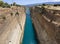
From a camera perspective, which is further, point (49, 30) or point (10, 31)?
point (10, 31)

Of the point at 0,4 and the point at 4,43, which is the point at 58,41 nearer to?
the point at 4,43

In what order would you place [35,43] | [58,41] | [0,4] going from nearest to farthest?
1. [58,41]
2. [35,43]
3. [0,4]

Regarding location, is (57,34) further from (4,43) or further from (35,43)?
(35,43)

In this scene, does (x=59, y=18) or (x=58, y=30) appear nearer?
(x=58, y=30)

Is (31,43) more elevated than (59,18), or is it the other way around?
(59,18)

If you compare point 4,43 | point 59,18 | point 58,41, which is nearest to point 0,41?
point 4,43

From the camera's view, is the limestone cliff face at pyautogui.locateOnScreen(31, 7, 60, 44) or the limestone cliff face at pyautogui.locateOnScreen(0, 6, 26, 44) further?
the limestone cliff face at pyautogui.locateOnScreen(0, 6, 26, 44)

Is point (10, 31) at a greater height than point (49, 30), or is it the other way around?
point (49, 30)

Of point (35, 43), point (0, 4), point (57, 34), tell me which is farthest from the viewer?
point (0, 4)

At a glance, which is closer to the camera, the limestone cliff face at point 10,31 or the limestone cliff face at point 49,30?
the limestone cliff face at point 49,30
